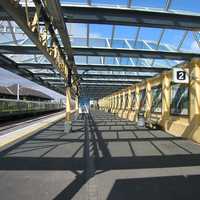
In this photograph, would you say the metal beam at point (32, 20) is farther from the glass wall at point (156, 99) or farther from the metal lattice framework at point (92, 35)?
the glass wall at point (156, 99)

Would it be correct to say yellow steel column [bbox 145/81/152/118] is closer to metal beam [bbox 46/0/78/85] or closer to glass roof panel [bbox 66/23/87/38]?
glass roof panel [bbox 66/23/87/38]

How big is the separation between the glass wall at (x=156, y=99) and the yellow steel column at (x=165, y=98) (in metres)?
1.57

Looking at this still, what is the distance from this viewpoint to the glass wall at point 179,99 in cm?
1884

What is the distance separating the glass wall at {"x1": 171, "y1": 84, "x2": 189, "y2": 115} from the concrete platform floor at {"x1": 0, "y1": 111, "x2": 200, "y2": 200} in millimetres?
5028

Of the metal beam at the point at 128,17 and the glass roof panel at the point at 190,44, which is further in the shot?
the glass roof panel at the point at 190,44

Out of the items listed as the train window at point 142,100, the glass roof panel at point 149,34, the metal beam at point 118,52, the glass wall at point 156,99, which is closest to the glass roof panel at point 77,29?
the metal beam at point 118,52

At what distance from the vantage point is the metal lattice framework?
12.0m

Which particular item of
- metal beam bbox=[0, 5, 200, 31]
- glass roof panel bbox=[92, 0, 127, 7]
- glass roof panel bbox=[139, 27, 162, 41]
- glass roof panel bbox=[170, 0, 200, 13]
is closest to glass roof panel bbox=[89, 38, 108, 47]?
glass roof panel bbox=[139, 27, 162, 41]

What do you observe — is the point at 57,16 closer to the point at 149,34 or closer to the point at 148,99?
the point at 149,34

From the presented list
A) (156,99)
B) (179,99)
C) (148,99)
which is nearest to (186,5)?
(179,99)

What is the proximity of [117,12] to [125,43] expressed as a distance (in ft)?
22.0

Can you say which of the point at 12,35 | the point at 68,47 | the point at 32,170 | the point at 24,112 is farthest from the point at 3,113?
the point at 32,170

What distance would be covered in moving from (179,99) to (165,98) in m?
3.18

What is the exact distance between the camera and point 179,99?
20.1m
